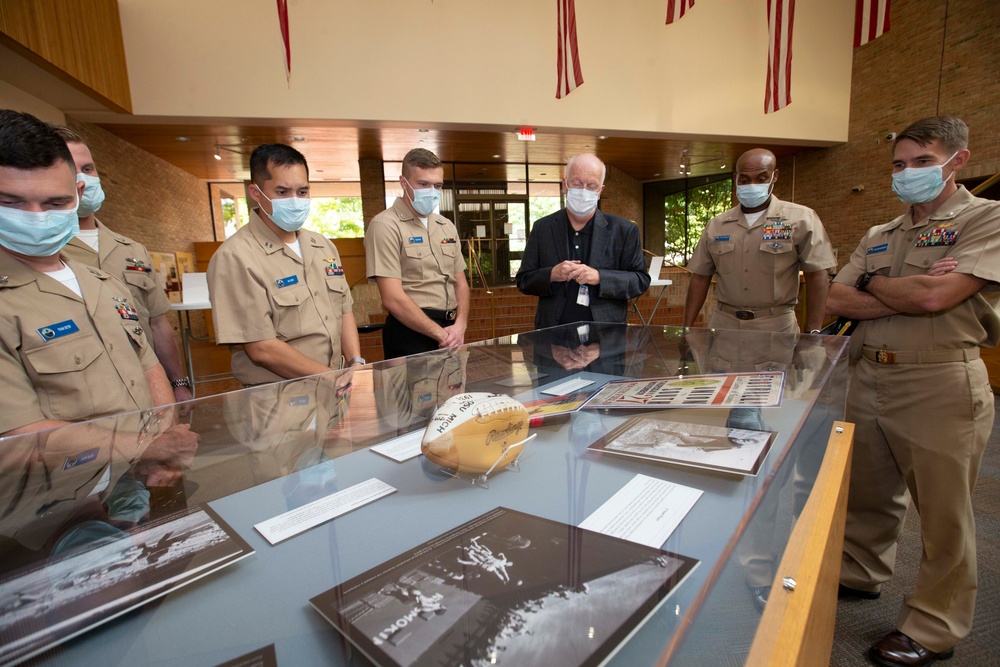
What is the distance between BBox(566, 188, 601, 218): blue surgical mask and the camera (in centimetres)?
225

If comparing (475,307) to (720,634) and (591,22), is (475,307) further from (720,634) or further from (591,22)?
(720,634)

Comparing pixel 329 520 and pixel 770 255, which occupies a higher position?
pixel 770 255

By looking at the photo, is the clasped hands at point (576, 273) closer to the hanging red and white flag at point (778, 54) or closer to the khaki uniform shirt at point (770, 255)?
the khaki uniform shirt at point (770, 255)

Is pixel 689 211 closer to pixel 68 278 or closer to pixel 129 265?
pixel 129 265

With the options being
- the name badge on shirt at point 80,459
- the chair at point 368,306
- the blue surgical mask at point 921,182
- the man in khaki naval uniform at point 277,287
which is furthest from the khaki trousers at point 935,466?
the chair at point 368,306

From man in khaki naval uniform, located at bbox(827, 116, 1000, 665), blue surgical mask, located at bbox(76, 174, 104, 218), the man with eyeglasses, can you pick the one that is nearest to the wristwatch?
man in khaki naval uniform, located at bbox(827, 116, 1000, 665)

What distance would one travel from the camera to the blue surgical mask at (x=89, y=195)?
181cm

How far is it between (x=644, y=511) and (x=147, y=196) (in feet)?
35.4

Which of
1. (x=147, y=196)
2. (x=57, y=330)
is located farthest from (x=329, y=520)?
(x=147, y=196)

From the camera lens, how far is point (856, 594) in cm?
183

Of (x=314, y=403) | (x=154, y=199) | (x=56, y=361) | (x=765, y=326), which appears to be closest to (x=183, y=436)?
(x=314, y=403)

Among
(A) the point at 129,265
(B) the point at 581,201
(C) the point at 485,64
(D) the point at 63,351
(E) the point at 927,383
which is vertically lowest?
(E) the point at 927,383

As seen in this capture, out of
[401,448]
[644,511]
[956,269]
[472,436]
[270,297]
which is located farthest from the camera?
[270,297]

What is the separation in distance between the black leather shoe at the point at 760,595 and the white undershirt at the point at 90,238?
2.39m
